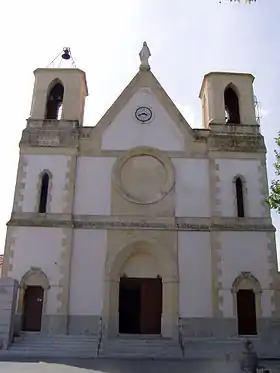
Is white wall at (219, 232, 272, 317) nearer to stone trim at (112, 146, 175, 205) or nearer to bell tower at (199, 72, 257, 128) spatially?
stone trim at (112, 146, 175, 205)

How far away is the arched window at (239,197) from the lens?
21.7 metres

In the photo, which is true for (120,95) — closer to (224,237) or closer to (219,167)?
(219,167)

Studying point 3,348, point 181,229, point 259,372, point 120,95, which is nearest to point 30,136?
point 120,95

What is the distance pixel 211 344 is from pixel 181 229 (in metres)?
5.25

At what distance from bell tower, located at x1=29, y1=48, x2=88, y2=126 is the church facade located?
0.35 ft

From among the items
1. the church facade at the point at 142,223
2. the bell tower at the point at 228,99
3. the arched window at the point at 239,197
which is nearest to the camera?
the church facade at the point at 142,223

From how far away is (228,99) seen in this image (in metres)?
25.1

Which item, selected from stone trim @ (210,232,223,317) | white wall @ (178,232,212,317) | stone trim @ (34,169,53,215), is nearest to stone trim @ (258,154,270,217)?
stone trim @ (210,232,223,317)

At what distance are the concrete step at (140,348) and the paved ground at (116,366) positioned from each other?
1292 millimetres

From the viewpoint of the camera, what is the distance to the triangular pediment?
22.7m

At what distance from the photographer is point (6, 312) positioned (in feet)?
57.9

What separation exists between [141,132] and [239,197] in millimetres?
5873

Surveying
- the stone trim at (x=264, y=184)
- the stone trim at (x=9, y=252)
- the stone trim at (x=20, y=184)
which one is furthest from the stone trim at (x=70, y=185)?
the stone trim at (x=264, y=184)

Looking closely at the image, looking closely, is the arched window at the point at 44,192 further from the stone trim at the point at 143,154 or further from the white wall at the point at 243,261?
the white wall at the point at 243,261
